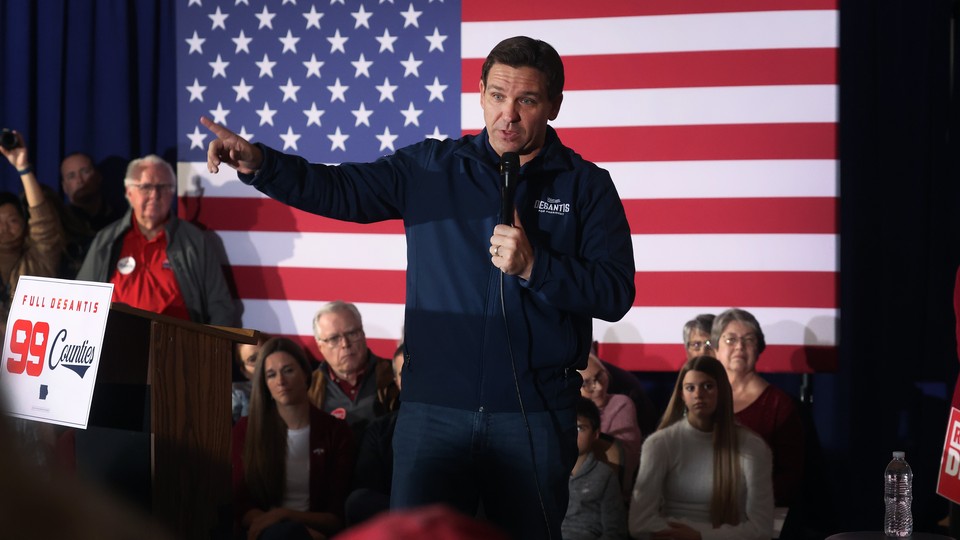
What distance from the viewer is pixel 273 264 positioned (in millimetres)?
5906

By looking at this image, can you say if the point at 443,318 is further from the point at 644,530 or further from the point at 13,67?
the point at 13,67

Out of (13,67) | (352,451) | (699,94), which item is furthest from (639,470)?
(13,67)

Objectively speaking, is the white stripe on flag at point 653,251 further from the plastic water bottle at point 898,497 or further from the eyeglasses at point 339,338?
the plastic water bottle at point 898,497

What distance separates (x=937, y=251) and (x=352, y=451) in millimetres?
2833

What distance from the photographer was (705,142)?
544 cm

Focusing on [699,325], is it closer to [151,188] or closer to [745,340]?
[745,340]

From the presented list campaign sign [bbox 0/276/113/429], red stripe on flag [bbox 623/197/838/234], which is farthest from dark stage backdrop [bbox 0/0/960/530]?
campaign sign [bbox 0/276/113/429]

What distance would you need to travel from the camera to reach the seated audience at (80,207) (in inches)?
230

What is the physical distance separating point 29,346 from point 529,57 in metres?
1.35

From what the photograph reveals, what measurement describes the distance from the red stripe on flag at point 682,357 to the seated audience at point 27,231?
2731mm

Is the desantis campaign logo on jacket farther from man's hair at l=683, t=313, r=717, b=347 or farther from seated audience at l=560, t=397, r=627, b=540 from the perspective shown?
man's hair at l=683, t=313, r=717, b=347

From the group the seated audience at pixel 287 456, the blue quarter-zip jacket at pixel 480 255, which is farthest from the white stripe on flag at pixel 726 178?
the blue quarter-zip jacket at pixel 480 255

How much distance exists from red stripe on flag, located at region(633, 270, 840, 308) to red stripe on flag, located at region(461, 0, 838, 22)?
4.01 feet

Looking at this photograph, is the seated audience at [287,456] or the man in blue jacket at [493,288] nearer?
the man in blue jacket at [493,288]
